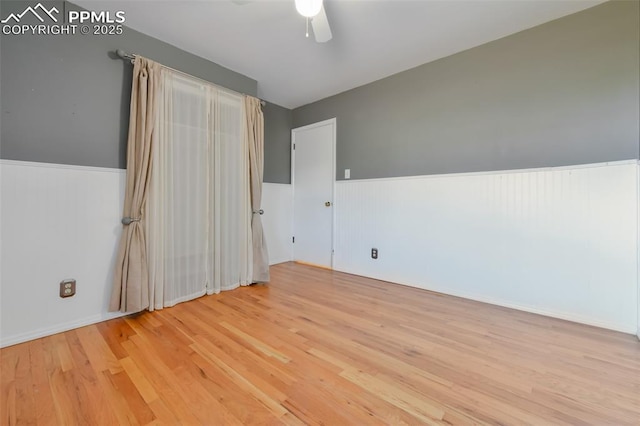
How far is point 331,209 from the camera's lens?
3.36 meters

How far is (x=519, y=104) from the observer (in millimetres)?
2117

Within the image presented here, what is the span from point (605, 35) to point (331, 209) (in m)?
2.73

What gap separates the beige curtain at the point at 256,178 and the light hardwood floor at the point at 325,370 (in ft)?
2.38

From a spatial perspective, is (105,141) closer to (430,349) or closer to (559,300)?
(430,349)

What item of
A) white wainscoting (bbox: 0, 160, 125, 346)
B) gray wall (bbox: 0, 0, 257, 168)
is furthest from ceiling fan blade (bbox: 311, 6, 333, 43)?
white wainscoting (bbox: 0, 160, 125, 346)

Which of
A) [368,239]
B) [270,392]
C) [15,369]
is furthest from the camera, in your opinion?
[368,239]

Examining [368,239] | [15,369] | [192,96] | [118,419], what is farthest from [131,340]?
[368,239]

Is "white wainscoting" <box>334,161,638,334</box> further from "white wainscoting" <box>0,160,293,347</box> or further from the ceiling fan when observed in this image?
"white wainscoting" <box>0,160,293,347</box>

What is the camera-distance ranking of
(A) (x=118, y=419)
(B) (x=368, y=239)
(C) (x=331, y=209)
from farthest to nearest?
(C) (x=331, y=209), (B) (x=368, y=239), (A) (x=118, y=419)

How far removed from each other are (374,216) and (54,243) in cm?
272

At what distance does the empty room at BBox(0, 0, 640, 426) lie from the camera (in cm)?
119

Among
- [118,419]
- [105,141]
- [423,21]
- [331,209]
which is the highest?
[423,21]

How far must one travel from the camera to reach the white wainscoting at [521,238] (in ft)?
5.73

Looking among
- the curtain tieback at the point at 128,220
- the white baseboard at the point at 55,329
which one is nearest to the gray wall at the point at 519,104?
the curtain tieback at the point at 128,220
